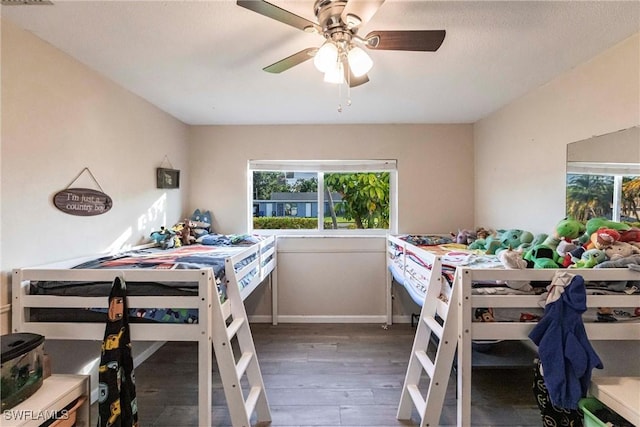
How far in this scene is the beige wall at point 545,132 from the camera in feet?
5.71

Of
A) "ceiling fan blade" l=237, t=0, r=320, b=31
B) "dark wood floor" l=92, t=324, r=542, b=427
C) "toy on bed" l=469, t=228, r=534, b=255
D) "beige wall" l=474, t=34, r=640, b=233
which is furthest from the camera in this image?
"toy on bed" l=469, t=228, r=534, b=255

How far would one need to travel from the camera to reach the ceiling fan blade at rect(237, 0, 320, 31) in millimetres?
1141

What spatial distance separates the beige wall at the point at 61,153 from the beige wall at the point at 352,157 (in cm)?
96

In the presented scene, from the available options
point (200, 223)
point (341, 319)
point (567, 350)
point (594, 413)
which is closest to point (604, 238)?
point (567, 350)

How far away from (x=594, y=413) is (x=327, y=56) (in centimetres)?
184

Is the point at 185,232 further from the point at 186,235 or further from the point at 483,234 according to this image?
the point at 483,234

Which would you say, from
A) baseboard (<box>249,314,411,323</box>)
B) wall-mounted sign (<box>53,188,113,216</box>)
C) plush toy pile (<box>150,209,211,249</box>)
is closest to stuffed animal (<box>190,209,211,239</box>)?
plush toy pile (<box>150,209,211,249</box>)

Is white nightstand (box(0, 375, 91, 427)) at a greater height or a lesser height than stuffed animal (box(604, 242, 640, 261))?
lesser

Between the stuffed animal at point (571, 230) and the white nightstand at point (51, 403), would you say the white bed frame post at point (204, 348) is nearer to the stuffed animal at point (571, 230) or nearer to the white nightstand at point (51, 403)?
the white nightstand at point (51, 403)

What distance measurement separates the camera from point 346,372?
2352 millimetres

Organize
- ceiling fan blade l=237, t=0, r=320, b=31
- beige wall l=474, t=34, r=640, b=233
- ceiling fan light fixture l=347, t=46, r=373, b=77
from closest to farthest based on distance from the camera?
ceiling fan blade l=237, t=0, r=320, b=31 → ceiling fan light fixture l=347, t=46, r=373, b=77 → beige wall l=474, t=34, r=640, b=233

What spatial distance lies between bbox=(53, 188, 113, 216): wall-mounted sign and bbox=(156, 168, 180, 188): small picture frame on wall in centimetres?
64

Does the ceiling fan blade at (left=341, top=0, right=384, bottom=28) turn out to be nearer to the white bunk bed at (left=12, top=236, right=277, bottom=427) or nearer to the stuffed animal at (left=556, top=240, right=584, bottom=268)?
the white bunk bed at (left=12, top=236, right=277, bottom=427)

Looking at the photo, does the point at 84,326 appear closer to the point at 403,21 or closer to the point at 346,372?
the point at 346,372
